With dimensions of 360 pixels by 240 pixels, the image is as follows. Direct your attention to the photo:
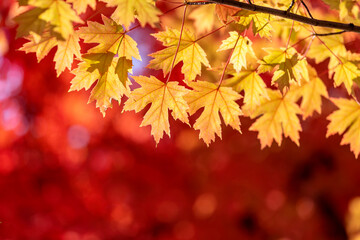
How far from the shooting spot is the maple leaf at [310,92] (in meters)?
1.98

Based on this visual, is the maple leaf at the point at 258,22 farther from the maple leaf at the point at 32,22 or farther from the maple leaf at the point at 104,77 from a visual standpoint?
the maple leaf at the point at 32,22

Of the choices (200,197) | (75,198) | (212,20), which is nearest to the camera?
(212,20)

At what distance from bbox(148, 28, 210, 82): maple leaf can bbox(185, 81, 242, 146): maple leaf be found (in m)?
0.08

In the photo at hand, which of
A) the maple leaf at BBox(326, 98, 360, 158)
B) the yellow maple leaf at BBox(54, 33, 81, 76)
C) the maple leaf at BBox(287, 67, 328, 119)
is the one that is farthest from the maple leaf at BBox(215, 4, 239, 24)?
the maple leaf at BBox(326, 98, 360, 158)

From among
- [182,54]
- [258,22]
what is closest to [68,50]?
[182,54]

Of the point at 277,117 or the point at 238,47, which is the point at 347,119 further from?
the point at 238,47

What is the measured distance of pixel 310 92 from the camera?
2021 millimetres

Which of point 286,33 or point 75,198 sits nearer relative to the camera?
point 286,33

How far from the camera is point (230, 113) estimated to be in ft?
4.97

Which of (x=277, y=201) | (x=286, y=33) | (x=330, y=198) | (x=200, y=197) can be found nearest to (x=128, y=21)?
(x=286, y=33)

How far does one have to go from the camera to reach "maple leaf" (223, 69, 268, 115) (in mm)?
1646

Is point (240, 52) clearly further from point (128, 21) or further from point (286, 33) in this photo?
point (286, 33)

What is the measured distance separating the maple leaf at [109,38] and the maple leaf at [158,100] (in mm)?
111

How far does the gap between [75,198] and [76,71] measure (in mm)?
4052
